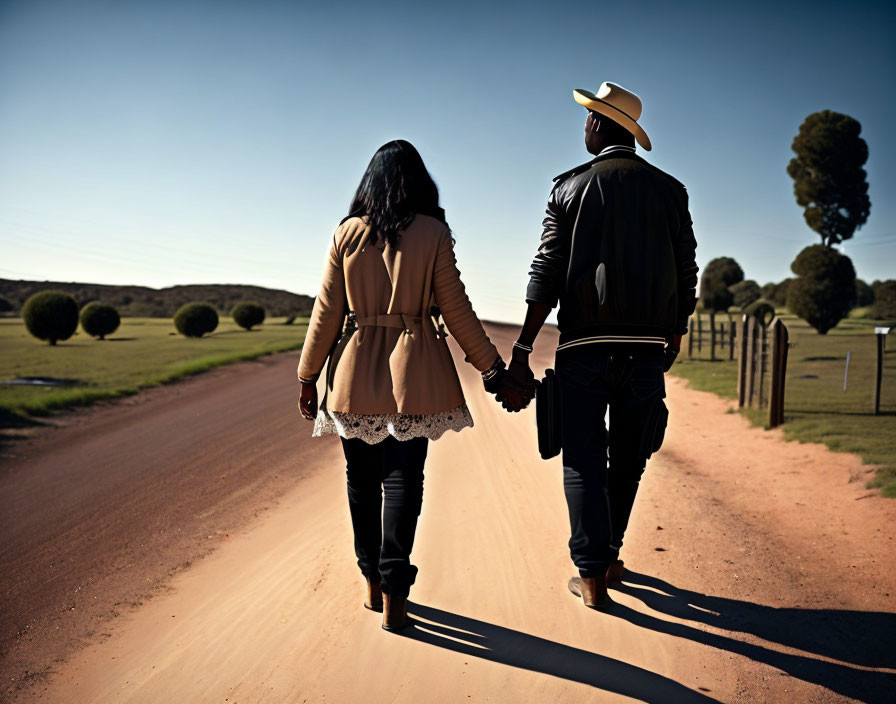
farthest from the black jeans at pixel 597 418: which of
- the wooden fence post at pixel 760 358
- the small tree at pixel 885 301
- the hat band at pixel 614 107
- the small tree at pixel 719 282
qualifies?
the small tree at pixel 885 301

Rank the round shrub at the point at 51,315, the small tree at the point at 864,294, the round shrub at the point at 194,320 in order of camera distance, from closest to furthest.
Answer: the round shrub at the point at 51,315 → the round shrub at the point at 194,320 → the small tree at the point at 864,294

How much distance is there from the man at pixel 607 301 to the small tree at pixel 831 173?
39.2 metres

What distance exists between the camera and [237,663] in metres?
2.89

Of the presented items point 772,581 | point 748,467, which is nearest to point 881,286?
point 748,467

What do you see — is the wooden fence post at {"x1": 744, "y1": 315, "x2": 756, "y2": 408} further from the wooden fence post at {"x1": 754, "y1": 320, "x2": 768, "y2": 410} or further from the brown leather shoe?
the brown leather shoe

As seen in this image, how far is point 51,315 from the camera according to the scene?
75.7 feet

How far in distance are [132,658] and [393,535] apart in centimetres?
128

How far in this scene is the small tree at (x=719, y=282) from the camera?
42000mm

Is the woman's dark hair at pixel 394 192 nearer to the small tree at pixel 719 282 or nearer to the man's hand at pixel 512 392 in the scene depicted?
the man's hand at pixel 512 392

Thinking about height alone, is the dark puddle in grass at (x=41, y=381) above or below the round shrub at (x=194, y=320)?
below

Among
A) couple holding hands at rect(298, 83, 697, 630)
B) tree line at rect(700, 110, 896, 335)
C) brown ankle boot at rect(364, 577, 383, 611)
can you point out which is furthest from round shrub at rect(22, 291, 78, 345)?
tree line at rect(700, 110, 896, 335)

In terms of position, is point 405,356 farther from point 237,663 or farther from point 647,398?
point 237,663

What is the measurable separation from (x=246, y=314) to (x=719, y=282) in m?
29.7

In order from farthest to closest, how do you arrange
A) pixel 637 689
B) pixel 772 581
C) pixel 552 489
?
1. pixel 552 489
2. pixel 772 581
3. pixel 637 689
